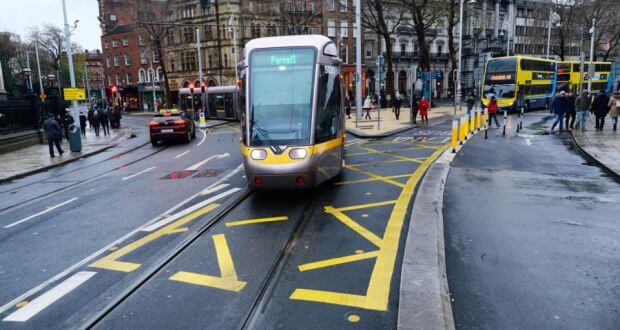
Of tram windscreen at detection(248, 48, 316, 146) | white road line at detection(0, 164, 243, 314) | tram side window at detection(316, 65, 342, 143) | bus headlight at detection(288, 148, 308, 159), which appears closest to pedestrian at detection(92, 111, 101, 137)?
white road line at detection(0, 164, 243, 314)

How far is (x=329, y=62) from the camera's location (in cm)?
887

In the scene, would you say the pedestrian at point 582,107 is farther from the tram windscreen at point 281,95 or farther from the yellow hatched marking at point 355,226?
the yellow hatched marking at point 355,226

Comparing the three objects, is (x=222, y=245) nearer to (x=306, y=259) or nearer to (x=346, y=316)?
(x=306, y=259)

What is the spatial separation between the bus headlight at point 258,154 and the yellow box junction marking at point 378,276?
5.06ft

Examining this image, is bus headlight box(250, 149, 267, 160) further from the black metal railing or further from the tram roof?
the black metal railing

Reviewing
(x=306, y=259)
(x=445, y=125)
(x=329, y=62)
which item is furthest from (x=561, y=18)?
(x=306, y=259)

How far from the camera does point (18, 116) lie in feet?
73.8

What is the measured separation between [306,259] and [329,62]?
4.67 meters

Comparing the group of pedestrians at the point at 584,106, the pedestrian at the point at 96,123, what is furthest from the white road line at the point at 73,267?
the pedestrian at the point at 96,123

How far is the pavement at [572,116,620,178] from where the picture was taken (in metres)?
11.5

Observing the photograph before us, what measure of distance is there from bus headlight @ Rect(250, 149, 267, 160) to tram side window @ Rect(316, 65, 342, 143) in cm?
104

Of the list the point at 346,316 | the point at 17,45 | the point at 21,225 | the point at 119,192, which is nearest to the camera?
the point at 346,316

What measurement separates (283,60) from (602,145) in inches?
477

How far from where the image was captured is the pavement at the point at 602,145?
11.5m
